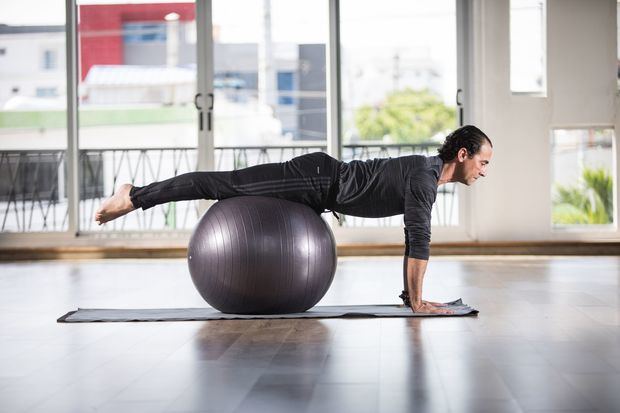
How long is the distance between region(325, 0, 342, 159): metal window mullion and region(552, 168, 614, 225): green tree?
165 cm

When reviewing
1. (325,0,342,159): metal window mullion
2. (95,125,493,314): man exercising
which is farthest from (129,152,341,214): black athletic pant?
(325,0,342,159): metal window mullion

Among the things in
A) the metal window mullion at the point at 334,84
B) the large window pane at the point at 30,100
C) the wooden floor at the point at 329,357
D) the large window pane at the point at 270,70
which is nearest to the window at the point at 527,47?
the metal window mullion at the point at 334,84

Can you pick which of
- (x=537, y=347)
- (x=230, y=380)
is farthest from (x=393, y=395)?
(x=537, y=347)

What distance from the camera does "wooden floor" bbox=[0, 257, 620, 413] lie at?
228 cm

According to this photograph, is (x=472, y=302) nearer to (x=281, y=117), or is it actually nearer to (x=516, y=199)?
(x=516, y=199)

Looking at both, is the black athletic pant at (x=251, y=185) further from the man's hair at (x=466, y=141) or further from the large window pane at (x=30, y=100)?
the large window pane at (x=30, y=100)

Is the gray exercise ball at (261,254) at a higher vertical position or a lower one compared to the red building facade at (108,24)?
lower

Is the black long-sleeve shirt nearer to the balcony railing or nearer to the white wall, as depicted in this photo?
the white wall

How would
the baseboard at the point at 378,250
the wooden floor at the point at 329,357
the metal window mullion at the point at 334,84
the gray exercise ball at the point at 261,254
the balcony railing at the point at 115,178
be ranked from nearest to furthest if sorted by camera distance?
the wooden floor at the point at 329,357 → the gray exercise ball at the point at 261,254 → the baseboard at the point at 378,250 → the metal window mullion at the point at 334,84 → the balcony railing at the point at 115,178

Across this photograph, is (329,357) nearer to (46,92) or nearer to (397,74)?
(397,74)

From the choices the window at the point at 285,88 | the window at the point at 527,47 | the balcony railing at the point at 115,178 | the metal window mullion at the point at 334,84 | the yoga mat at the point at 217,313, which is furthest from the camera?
the balcony railing at the point at 115,178

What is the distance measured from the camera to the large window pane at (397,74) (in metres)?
6.79

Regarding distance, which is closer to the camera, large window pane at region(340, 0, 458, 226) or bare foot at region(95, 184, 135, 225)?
bare foot at region(95, 184, 135, 225)

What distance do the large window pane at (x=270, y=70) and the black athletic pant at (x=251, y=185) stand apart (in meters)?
3.22
